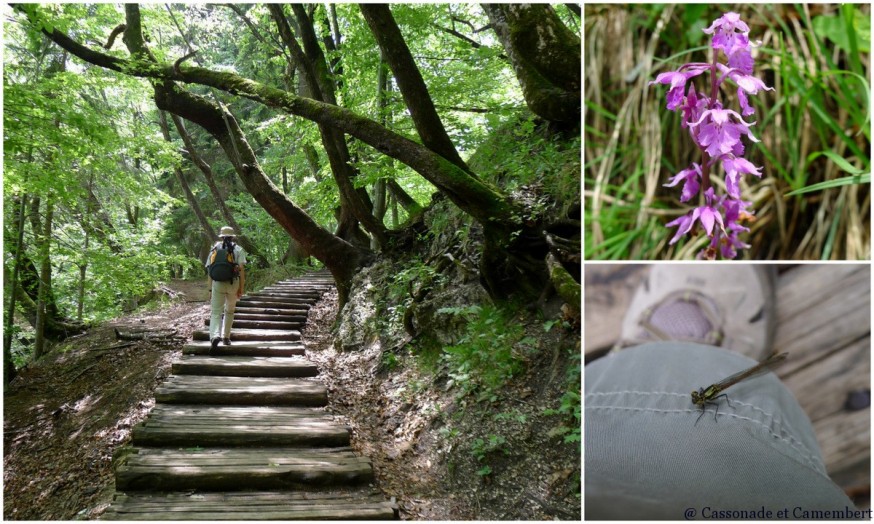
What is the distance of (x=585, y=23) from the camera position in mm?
1954

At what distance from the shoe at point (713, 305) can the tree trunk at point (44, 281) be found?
24.2ft

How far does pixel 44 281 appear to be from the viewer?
7.74 metres

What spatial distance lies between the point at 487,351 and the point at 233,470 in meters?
2.06

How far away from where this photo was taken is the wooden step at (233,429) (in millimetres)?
3666

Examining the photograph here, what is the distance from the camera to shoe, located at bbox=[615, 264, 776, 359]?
1454 millimetres

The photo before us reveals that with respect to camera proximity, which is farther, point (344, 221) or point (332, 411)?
point (344, 221)

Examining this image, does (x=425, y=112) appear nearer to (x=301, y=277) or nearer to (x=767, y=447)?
(x=767, y=447)

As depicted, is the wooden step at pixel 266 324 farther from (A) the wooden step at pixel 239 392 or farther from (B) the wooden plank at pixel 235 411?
(B) the wooden plank at pixel 235 411

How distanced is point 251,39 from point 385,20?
8746mm

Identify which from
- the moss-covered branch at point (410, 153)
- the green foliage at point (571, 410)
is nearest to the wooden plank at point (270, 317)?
the moss-covered branch at point (410, 153)

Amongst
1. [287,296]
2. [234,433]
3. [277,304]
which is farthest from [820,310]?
[287,296]

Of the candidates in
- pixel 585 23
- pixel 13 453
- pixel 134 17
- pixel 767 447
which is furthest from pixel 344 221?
pixel 767 447

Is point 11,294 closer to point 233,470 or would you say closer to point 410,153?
point 233,470

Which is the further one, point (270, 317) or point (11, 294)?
point (270, 317)
